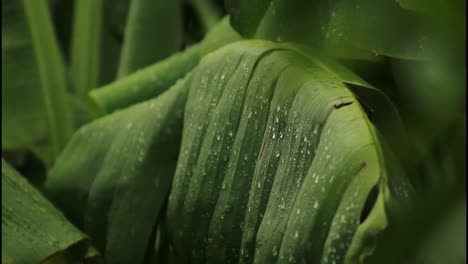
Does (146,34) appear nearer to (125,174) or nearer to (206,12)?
(206,12)

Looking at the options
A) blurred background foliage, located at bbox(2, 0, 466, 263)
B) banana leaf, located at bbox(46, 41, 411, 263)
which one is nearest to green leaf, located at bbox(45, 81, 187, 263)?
banana leaf, located at bbox(46, 41, 411, 263)

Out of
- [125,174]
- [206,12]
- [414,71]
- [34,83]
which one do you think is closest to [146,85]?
[125,174]

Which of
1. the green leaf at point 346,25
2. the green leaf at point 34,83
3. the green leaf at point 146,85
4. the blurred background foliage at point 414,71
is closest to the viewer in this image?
the blurred background foliage at point 414,71

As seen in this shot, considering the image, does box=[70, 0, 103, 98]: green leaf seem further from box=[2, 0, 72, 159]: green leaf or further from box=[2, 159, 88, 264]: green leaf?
box=[2, 159, 88, 264]: green leaf

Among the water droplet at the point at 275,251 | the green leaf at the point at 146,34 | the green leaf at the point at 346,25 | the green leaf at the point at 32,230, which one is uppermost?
the green leaf at the point at 346,25

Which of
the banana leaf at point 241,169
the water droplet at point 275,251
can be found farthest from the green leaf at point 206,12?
the water droplet at point 275,251

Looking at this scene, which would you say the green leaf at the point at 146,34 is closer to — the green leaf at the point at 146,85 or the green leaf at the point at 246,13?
the green leaf at the point at 146,85

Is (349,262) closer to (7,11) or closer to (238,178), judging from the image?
(238,178)
